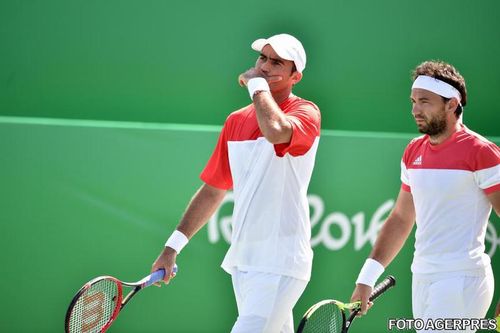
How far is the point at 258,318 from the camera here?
4422 millimetres

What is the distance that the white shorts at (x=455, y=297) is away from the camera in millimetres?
4477

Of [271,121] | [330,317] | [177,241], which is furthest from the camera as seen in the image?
[177,241]

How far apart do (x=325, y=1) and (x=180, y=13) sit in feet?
3.33

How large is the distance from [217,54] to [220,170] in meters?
Answer: 1.97

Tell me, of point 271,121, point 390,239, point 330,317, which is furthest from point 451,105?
point 330,317

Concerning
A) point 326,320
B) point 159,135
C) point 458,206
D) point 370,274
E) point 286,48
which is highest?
point 286,48

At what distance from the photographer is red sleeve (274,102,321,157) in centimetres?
443

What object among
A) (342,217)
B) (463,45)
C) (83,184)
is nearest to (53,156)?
(83,184)

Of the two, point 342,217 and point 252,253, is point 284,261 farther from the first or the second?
point 342,217

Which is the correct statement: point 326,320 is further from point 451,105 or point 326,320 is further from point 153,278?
point 451,105

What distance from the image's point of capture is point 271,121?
14.2 ft

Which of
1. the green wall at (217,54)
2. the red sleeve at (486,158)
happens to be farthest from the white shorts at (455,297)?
the green wall at (217,54)

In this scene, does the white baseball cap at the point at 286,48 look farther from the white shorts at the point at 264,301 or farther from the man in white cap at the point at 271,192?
the white shorts at the point at 264,301

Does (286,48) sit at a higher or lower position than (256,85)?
higher
